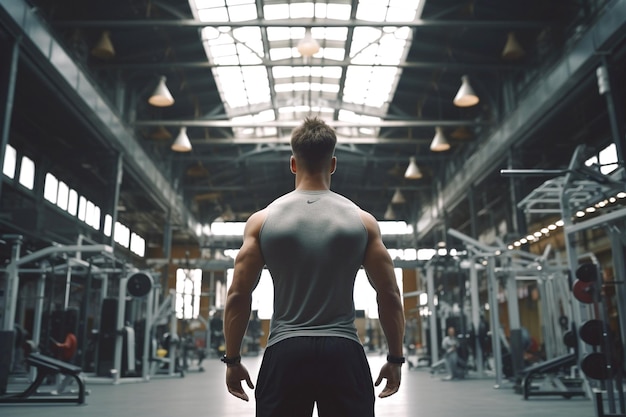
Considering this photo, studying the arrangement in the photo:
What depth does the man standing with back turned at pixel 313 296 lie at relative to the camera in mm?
1206

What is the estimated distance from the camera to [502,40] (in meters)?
11.0

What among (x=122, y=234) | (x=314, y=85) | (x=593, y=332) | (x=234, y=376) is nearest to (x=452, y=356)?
(x=593, y=332)

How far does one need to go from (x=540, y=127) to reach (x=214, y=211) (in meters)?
14.2

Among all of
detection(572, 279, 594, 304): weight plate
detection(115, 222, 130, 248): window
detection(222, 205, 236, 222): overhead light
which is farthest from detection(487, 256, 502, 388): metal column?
detection(222, 205, 236, 222): overhead light

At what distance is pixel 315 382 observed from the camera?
47.6 inches

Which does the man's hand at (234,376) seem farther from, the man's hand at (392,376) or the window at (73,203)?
the window at (73,203)

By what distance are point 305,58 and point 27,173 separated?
5570 mm

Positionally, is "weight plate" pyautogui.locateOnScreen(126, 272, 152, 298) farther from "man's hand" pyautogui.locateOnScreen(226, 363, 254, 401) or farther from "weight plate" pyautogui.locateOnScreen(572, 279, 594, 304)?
"man's hand" pyautogui.locateOnScreen(226, 363, 254, 401)

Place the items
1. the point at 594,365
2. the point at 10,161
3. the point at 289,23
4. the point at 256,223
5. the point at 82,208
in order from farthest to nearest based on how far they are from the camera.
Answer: the point at 82,208 → the point at 10,161 → the point at 289,23 → the point at 594,365 → the point at 256,223

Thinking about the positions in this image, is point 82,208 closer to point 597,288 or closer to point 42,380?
point 42,380

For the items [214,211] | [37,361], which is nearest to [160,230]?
[214,211]

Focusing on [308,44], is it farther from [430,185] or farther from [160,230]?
[160,230]

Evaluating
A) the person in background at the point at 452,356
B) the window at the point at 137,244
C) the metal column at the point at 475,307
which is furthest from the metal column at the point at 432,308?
the window at the point at 137,244

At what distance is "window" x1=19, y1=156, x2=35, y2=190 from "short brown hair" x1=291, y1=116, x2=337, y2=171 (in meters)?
10.2
